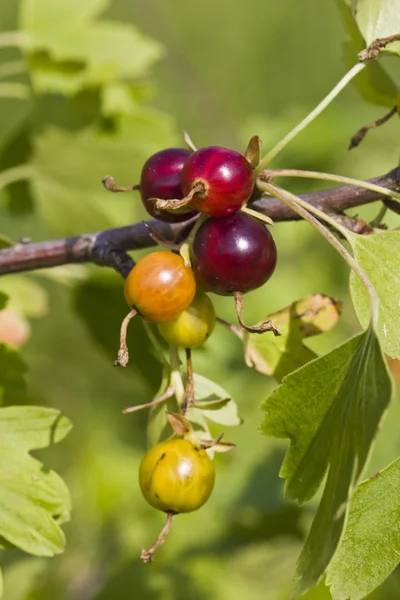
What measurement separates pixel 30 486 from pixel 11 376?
200mm

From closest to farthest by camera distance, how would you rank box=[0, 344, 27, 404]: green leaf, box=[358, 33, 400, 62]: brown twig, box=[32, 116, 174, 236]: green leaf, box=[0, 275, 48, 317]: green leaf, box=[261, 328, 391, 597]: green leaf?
box=[261, 328, 391, 597]: green leaf, box=[358, 33, 400, 62]: brown twig, box=[0, 344, 27, 404]: green leaf, box=[32, 116, 174, 236]: green leaf, box=[0, 275, 48, 317]: green leaf

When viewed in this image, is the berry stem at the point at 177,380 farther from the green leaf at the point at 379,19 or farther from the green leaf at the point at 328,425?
the green leaf at the point at 379,19

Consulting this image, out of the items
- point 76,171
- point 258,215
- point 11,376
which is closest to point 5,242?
point 11,376

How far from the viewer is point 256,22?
588cm

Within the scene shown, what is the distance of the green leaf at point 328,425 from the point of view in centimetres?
74

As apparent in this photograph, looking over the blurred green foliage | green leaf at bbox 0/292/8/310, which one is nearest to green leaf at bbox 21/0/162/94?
the blurred green foliage

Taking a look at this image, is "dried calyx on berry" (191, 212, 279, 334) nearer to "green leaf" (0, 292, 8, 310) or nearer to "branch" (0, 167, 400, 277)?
"branch" (0, 167, 400, 277)

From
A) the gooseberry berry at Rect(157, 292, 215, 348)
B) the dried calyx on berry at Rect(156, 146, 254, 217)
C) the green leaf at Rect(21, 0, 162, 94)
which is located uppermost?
the dried calyx on berry at Rect(156, 146, 254, 217)

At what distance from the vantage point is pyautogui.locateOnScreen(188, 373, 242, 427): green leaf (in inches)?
35.8

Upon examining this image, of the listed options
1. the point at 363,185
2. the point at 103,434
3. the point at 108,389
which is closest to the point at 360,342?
the point at 363,185

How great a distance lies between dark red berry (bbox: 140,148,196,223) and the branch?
3cm

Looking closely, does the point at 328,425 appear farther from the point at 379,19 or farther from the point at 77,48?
the point at 77,48

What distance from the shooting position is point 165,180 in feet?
3.01

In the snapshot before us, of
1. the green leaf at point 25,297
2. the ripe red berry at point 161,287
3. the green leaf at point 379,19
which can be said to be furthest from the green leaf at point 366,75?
the green leaf at point 25,297
